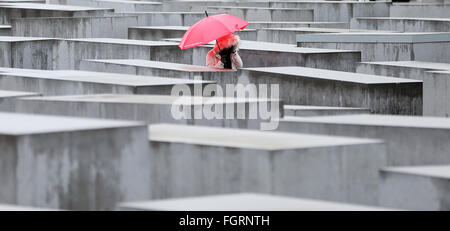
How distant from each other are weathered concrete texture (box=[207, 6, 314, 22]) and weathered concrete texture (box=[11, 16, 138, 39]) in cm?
548

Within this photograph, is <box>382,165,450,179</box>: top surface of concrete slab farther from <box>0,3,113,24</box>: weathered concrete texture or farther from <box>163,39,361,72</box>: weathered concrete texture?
<box>0,3,113,24</box>: weathered concrete texture

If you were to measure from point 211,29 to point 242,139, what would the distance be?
6.68m

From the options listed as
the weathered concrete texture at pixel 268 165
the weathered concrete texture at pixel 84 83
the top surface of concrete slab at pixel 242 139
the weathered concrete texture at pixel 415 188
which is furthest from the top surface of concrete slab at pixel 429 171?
the weathered concrete texture at pixel 84 83

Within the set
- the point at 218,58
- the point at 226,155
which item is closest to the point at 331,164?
the point at 226,155

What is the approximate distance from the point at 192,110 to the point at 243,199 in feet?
10.3

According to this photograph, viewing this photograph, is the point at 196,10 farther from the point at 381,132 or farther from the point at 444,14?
the point at 381,132

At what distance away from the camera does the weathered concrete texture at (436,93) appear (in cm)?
1229

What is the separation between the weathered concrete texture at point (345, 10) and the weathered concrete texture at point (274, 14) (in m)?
1.34

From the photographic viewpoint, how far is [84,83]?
1097 cm

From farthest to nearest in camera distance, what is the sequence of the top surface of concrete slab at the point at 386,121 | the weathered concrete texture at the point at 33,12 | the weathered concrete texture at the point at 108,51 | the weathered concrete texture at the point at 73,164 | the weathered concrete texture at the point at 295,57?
1. the weathered concrete texture at the point at 33,12
2. the weathered concrete texture at the point at 108,51
3. the weathered concrete texture at the point at 295,57
4. the top surface of concrete slab at the point at 386,121
5. the weathered concrete texture at the point at 73,164

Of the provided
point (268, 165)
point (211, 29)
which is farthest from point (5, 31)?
point (268, 165)

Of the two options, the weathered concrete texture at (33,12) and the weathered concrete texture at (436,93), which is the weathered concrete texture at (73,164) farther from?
the weathered concrete texture at (33,12)

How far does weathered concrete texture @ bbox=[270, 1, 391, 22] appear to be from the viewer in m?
26.6

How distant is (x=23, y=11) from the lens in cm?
2236
